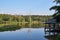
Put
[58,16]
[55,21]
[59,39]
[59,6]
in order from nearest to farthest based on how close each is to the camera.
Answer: [59,39]
[59,6]
[58,16]
[55,21]

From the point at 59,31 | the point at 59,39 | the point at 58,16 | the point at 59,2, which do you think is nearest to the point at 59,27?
the point at 59,31

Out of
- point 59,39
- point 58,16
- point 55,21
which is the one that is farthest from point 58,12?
point 59,39

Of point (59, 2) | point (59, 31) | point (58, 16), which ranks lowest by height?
point (59, 31)

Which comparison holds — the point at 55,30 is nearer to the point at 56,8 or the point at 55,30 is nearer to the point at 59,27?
the point at 59,27

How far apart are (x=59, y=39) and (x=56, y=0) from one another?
1233 cm

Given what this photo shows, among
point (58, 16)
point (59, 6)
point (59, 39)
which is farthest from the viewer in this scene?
point (58, 16)

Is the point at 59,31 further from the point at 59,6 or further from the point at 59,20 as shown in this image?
the point at 59,6

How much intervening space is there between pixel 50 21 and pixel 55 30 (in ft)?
6.29

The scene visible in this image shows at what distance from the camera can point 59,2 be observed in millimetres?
32125

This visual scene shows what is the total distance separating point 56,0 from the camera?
106 ft

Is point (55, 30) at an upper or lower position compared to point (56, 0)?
lower

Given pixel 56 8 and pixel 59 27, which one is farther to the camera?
pixel 59 27

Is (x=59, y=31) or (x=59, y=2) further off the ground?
(x=59, y=2)

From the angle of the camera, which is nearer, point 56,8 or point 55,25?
point 56,8
